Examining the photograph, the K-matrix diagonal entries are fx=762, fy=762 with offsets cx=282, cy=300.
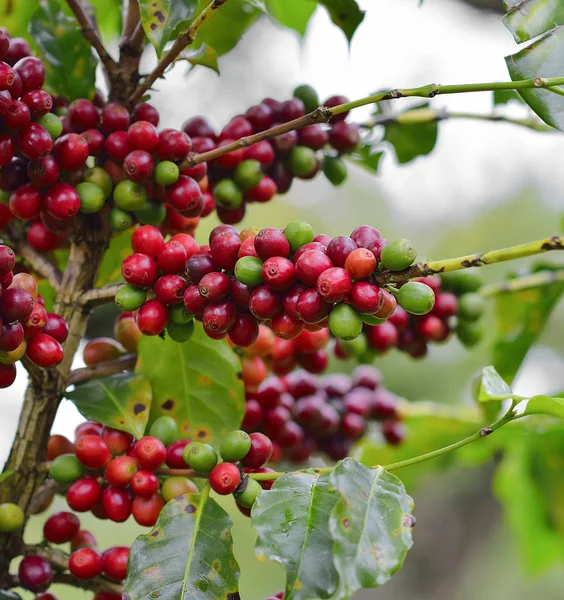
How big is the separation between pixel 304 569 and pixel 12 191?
59cm

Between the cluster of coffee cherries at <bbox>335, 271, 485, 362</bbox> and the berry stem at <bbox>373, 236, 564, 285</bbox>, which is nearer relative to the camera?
the berry stem at <bbox>373, 236, 564, 285</bbox>

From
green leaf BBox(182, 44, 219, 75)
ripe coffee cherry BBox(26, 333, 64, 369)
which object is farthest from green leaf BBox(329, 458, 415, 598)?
green leaf BBox(182, 44, 219, 75)

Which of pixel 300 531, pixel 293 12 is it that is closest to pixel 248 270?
pixel 300 531

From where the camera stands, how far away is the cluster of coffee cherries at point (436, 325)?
1388mm

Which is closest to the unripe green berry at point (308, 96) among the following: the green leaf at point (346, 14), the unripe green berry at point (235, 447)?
the green leaf at point (346, 14)

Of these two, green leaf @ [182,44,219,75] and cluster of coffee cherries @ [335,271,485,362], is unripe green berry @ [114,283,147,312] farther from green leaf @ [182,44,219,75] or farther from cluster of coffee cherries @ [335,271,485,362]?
cluster of coffee cherries @ [335,271,485,362]

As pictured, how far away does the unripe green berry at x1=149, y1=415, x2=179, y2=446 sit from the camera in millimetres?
1047

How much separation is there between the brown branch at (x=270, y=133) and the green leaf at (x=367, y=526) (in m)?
0.39

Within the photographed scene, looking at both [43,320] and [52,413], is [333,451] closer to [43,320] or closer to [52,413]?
[52,413]

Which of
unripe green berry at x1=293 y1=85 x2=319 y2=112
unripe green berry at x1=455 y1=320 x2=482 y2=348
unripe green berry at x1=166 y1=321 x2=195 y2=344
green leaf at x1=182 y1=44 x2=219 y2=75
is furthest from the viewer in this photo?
unripe green berry at x1=455 y1=320 x2=482 y2=348

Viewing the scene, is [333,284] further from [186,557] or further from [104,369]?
[104,369]

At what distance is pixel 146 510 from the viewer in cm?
98

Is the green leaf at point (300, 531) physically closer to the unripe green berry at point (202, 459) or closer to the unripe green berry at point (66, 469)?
the unripe green berry at point (202, 459)

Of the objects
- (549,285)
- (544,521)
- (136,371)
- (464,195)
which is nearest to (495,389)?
(136,371)
